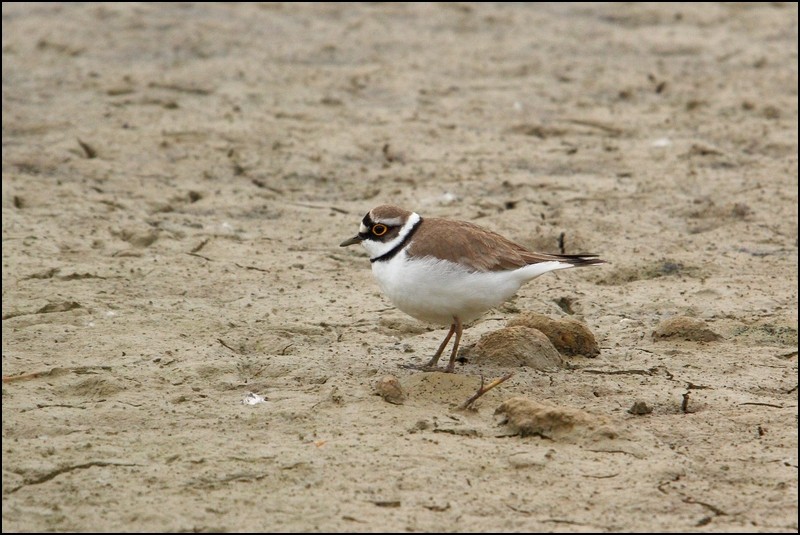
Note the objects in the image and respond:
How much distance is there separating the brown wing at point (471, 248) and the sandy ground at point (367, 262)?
51 centimetres

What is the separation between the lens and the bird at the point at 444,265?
5207 millimetres

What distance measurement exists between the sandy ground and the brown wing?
1.68ft

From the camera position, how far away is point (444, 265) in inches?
205

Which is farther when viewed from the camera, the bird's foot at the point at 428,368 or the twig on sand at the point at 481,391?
the bird's foot at the point at 428,368

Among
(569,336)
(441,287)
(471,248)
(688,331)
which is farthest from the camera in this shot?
(688,331)

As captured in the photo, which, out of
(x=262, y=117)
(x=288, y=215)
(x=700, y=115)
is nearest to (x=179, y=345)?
(x=288, y=215)

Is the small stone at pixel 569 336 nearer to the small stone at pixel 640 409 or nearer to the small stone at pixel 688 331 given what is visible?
the small stone at pixel 688 331

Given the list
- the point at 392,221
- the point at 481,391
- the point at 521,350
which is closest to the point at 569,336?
the point at 521,350

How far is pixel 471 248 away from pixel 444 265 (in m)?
0.20

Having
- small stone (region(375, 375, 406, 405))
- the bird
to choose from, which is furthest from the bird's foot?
small stone (region(375, 375, 406, 405))

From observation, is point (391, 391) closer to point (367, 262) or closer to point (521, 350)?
point (521, 350)

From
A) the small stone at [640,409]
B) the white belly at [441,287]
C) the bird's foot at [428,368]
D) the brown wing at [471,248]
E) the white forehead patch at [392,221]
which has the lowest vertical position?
the bird's foot at [428,368]

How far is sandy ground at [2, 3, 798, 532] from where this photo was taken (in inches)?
167

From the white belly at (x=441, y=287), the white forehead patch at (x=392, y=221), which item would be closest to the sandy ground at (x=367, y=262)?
the white belly at (x=441, y=287)
